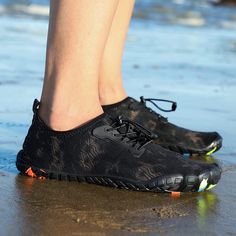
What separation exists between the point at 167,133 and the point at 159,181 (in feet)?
2.29

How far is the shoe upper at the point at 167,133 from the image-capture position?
291cm

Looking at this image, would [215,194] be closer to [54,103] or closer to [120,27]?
[54,103]

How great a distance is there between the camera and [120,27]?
2.95 meters

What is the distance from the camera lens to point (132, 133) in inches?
96.5

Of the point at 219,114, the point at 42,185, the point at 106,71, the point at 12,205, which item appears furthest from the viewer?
the point at 219,114

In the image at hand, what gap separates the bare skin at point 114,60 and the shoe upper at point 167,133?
62 millimetres

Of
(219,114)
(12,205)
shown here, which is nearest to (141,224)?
(12,205)

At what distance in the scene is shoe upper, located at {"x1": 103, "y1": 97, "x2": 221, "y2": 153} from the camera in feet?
9.56

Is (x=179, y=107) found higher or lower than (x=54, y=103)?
lower

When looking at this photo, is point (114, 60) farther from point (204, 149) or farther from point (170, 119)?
point (170, 119)

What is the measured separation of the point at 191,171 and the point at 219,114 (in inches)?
64.0

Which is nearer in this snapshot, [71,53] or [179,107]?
[71,53]

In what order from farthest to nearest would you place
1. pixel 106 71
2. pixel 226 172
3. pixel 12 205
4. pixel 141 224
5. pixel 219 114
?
pixel 219 114
pixel 106 71
pixel 226 172
pixel 12 205
pixel 141 224

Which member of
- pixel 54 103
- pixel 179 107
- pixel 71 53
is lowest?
pixel 179 107
